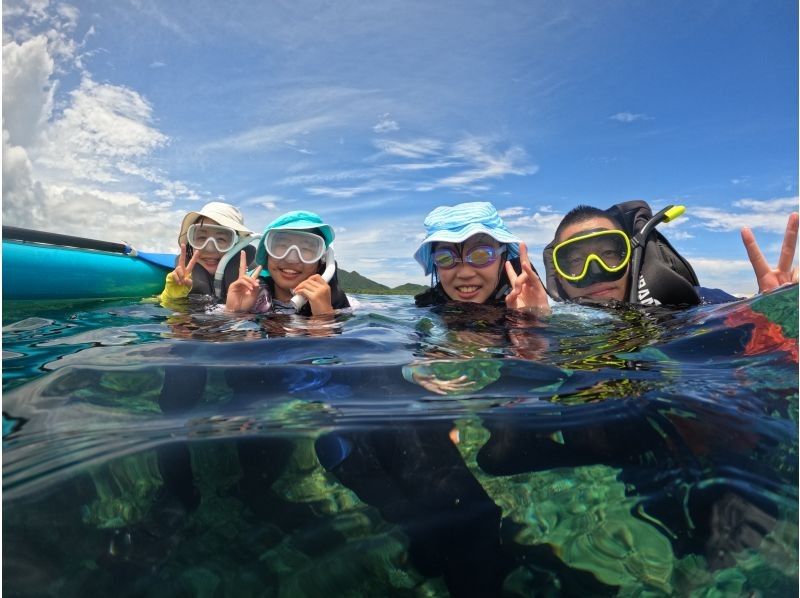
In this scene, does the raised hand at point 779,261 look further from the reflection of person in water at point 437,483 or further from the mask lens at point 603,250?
the reflection of person in water at point 437,483

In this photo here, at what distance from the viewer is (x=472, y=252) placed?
4.22 m

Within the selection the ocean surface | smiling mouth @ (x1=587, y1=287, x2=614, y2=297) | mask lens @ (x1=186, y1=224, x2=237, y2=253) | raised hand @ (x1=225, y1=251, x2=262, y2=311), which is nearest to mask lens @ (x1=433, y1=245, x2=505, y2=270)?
smiling mouth @ (x1=587, y1=287, x2=614, y2=297)

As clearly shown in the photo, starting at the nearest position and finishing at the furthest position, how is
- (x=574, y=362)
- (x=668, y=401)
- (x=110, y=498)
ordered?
(x=110, y=498), (x=668, y=401), (x=574, y=362)

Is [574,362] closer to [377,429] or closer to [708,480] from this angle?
[708,480]

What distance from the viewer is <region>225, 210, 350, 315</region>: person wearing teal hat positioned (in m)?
4.19

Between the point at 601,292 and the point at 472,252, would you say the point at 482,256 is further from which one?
the point at 601,292

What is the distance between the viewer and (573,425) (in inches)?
62.8

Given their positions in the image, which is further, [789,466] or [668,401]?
[668,401]

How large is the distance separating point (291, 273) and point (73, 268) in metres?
3.38

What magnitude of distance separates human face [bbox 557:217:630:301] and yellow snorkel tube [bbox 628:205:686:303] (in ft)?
0.35

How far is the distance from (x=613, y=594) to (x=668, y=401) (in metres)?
0.86

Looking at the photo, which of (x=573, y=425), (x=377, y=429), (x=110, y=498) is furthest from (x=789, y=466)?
(x=110, y=498)

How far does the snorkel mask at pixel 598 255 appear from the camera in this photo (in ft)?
13.8

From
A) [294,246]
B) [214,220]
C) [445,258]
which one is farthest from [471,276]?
[214,220]
